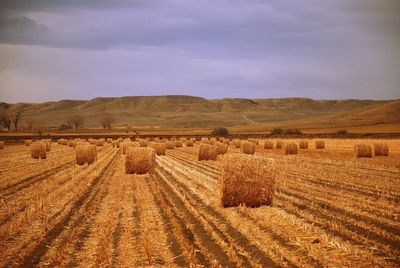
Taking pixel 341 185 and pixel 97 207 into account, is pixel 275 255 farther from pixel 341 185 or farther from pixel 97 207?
Answer: pixel 341 185

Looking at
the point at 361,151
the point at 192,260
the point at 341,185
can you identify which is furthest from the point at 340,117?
the point at 192,260

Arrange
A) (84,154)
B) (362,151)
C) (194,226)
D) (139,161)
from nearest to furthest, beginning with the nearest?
(194,226) → (139,161) → (84,154) → (362,151)

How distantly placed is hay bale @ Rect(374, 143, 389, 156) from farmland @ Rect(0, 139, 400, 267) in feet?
39.9

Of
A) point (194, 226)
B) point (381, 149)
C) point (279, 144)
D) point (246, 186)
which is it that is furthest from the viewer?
point (279, 144)

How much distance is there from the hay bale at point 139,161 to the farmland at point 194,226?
3301mm

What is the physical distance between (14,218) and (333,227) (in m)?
7.28

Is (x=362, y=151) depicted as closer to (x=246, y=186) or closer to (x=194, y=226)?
(x=246, y=186)

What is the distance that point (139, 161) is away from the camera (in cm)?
1841

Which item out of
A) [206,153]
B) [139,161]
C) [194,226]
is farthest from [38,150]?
[194,226]

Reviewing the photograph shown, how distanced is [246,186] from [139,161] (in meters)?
8.63

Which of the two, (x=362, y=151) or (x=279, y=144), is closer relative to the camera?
(x=362, y=151)

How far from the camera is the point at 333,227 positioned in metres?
8.46

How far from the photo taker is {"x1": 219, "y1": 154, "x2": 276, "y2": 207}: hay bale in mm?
10680

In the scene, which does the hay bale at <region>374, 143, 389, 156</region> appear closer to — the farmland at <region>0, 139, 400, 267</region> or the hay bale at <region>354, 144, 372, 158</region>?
the hay bale at <region>354, 144, 372, 158</region>
